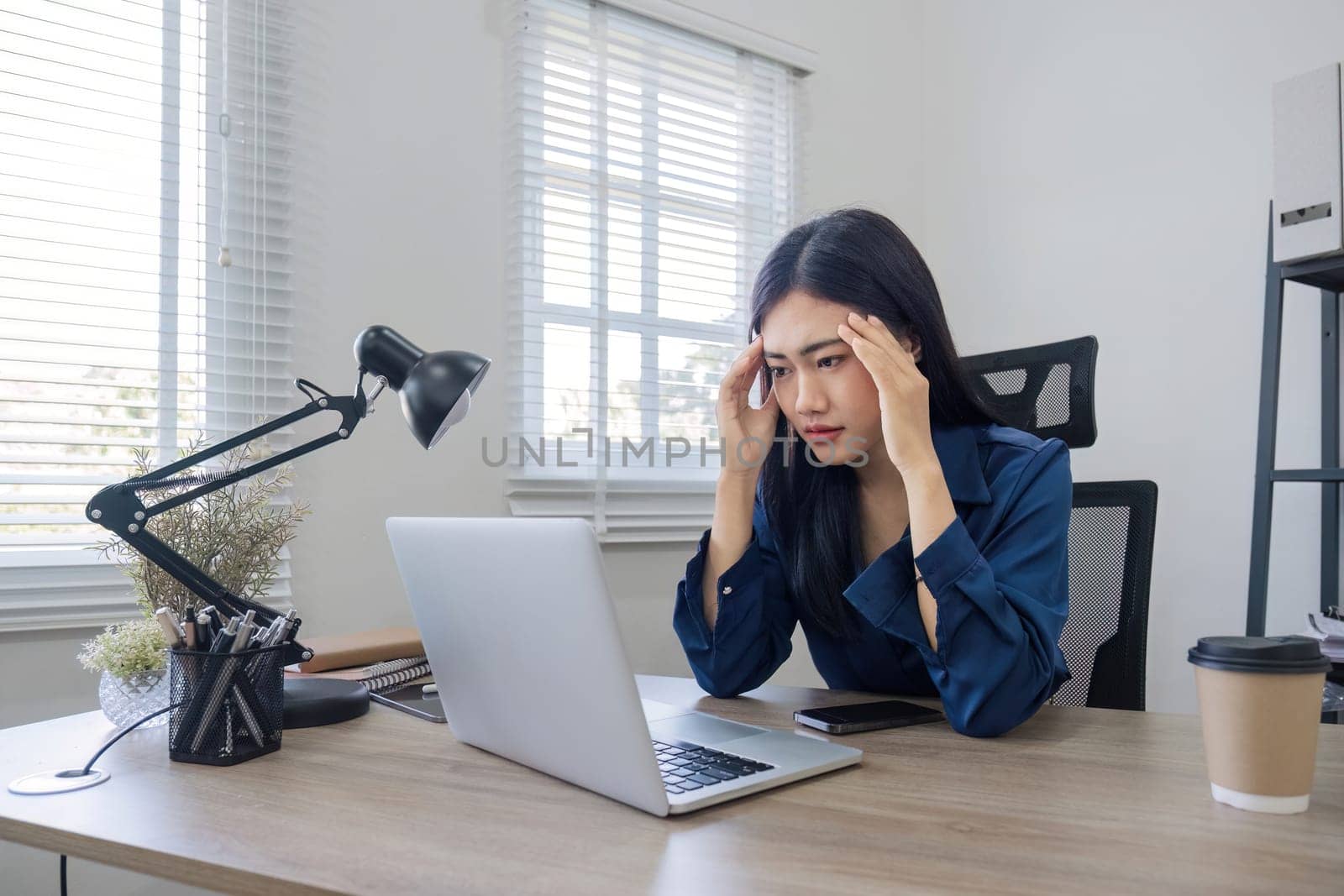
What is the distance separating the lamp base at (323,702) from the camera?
1038 millimetres

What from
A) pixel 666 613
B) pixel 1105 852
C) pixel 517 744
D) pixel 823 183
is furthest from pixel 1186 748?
pixel 823 183

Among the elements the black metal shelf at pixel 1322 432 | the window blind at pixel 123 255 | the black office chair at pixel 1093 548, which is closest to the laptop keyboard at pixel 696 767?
the black office chair at pixel 1093 548

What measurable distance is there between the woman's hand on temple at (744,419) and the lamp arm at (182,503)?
52 centimetres

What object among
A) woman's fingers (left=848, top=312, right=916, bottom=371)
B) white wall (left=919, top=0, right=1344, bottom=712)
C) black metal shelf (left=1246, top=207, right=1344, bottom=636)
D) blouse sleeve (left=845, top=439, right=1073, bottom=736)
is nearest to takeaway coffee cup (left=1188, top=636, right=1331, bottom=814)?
blouse sleeve (left=845, top=439, right=1073, bottom=736)

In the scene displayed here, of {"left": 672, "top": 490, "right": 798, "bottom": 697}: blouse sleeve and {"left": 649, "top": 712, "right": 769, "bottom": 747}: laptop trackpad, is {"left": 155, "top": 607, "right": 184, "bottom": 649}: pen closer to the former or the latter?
{"left": 649, "top": 712, "right": 769, "bottom": 747}: laptop trackpad

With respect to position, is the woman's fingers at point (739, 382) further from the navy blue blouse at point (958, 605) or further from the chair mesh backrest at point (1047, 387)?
the chair mesh backrest at point (1047, 387)

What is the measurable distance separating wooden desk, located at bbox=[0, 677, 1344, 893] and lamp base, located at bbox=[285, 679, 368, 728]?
0.07 metres

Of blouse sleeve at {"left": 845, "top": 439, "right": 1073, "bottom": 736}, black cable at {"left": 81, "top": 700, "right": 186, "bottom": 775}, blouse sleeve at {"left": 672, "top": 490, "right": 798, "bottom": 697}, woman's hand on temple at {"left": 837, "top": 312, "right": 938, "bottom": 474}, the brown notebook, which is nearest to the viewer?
black cable at {"left": 81, "top": 700, "right": 186, "bottom": 775}

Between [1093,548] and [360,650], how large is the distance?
3.75 ft

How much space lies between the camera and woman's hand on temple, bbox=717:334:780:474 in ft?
4.40

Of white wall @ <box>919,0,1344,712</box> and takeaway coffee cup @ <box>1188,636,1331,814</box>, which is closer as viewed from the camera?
→ takeaway coffee cup @ <box>1188,636,1331,814</box>

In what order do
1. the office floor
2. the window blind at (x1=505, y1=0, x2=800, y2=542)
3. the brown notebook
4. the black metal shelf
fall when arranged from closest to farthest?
the brown notebook, the office floor, the black metal shelf, the window blind at (x1=505, y1=0, x2=800, y2=542)

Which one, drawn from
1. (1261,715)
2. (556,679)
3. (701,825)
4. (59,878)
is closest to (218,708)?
(556,679)

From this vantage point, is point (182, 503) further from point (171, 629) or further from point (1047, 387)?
point (1047, 387)
